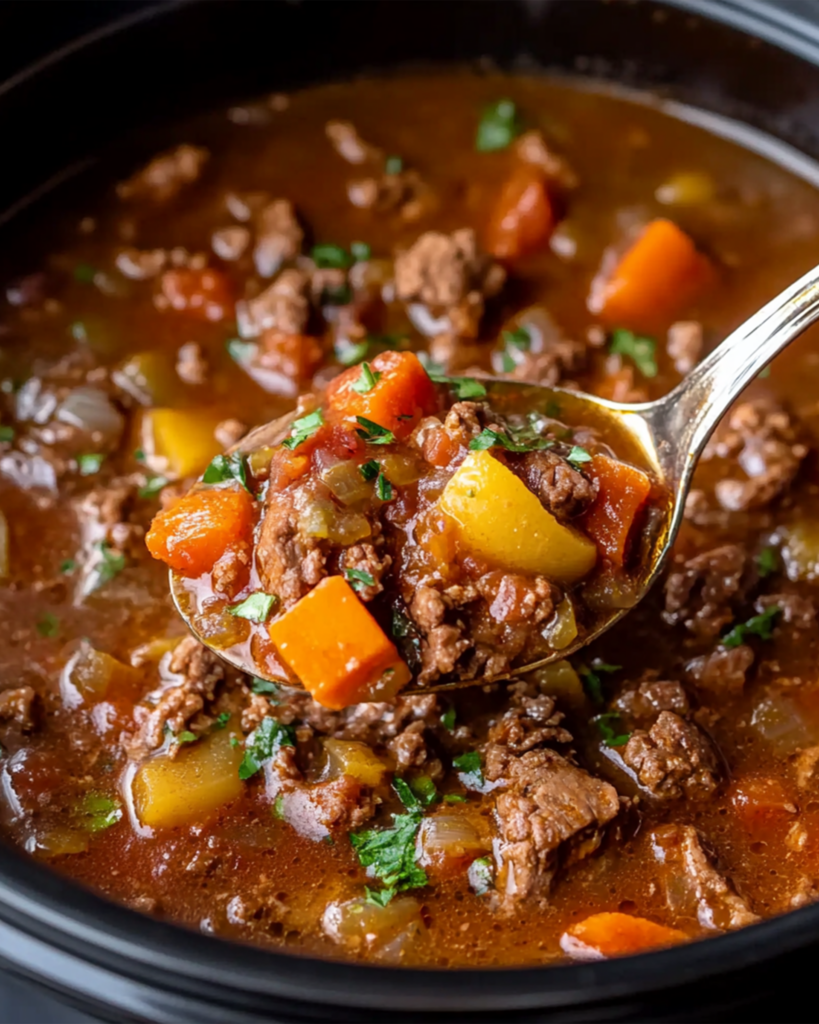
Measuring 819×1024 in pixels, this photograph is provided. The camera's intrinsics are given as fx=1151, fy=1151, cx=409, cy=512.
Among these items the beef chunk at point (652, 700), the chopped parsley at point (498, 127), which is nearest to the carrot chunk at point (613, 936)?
the beef chunk at point (652, 700)

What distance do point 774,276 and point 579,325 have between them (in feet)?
2.79

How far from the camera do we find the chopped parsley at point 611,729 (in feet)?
12.1

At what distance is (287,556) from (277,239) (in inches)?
76.9

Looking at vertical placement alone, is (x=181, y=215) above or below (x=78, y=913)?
above

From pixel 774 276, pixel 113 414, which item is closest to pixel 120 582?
pixel 113 414

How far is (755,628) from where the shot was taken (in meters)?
3.91

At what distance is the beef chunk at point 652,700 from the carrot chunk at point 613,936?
0.68m

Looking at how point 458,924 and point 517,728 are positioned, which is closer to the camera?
point 458,924

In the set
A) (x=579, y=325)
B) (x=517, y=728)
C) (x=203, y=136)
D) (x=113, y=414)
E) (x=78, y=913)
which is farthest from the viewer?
(x=203, y=136)

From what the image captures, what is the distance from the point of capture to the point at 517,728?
359cm

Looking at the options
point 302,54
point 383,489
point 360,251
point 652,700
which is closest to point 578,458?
A: point 383,489

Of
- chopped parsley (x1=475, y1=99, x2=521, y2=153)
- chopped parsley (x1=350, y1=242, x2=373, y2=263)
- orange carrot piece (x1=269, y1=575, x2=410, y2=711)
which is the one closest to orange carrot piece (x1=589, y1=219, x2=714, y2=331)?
chopped parsley (x1=475, y1=99, x2=521, y2=153)

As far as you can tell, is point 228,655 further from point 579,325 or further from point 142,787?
point 579,325

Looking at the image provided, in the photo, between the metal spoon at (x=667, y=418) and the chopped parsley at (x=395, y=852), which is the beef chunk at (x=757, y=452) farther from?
the chopped parsley at (x=395, y=852)
